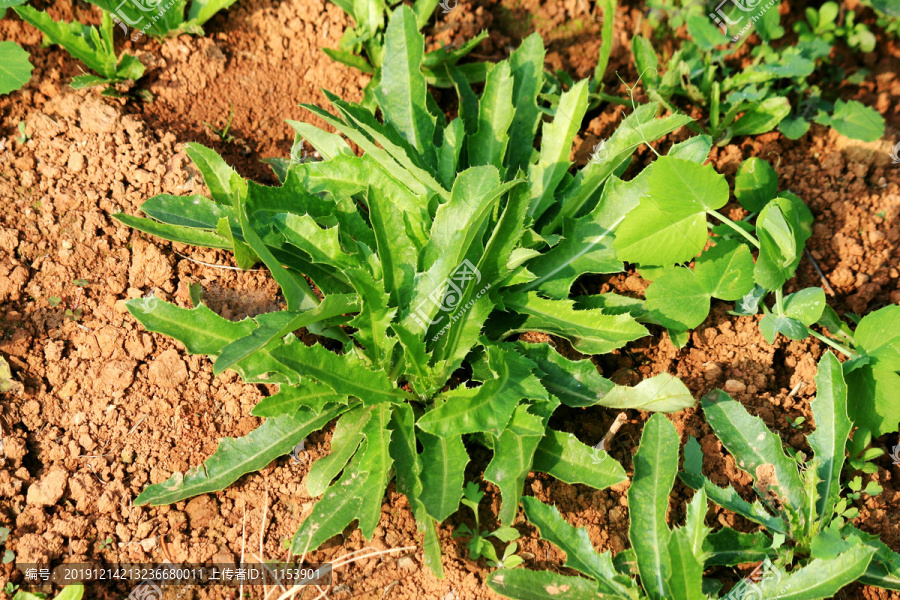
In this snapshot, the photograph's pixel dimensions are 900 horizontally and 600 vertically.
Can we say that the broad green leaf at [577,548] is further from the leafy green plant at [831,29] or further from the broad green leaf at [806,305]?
the leafy green plant at [831,29]

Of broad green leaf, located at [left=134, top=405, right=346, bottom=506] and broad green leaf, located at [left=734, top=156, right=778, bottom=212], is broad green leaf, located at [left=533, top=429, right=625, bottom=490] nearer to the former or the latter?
broad green leaf, located at [left=134, top=405, right=346, bottom=506]

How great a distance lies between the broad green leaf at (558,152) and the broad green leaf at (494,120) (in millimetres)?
161

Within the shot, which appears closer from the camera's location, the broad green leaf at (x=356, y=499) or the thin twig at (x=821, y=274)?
the broad green leaf at (x=356, y=499)

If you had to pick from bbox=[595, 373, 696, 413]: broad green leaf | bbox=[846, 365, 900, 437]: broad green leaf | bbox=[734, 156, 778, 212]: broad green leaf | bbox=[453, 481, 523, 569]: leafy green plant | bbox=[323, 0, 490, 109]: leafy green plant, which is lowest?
bbox=[453, 481, 523, 569]: leafy green plant

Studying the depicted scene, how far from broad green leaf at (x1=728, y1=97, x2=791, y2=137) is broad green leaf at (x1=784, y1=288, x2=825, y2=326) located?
0.88m

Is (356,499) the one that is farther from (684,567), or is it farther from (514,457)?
(684,567)

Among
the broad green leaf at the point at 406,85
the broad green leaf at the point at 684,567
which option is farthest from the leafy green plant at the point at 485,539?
the broad green leaf at the point at 406,85

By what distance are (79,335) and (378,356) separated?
1051 millimetres

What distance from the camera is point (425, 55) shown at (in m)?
3.05

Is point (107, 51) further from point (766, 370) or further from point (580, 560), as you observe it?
point (766, 370)

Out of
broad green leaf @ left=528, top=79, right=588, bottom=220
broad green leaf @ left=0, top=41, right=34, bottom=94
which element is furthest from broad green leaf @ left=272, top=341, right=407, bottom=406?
broad green leaf @ left=0, top=41, right=34, bottom=94

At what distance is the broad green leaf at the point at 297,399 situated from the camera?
2010 millimetres

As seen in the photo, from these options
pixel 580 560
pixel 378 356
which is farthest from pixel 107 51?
pixel 580 560

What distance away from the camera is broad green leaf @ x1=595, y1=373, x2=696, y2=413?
217cm
